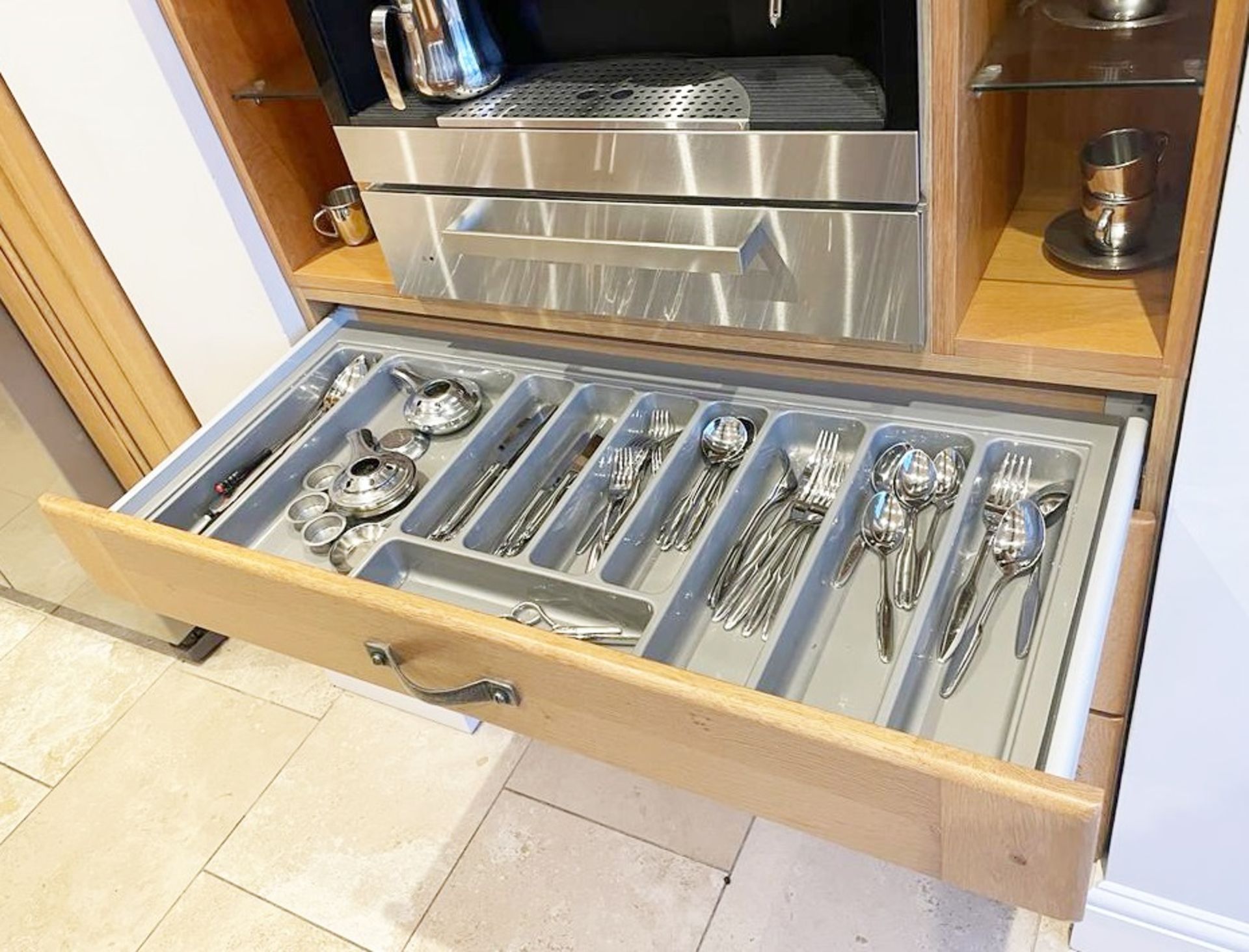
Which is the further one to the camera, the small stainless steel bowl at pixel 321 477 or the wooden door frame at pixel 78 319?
the wooden door frame at pixel 78 319

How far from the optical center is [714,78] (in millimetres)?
854

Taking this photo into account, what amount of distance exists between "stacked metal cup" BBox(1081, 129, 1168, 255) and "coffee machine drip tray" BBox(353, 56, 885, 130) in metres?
0.21

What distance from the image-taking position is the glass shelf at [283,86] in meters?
1.03

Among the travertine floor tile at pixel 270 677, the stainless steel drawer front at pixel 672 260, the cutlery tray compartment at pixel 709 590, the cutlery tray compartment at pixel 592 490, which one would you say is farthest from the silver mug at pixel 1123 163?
the travertine floor tile at pixel 270 677

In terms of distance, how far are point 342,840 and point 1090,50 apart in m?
1.39

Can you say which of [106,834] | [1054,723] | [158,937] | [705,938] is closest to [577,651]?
[1054,723]

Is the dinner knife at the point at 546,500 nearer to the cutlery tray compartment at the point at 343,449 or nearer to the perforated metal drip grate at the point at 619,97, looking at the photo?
the cutlery tray compartment at the point at 343,449

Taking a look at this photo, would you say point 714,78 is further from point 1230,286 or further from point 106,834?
point 106,834

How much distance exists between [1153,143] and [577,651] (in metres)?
0.62

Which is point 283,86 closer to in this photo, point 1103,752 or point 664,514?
point 664,514

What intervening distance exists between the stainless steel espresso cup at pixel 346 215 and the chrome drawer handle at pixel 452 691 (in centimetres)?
55

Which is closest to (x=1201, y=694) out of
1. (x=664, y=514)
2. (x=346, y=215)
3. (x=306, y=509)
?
(x=664, y=514)

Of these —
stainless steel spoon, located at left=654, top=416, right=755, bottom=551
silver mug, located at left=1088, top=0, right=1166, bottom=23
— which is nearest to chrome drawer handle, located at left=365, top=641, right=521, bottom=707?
stainless steel spoon, located at left=654, top=416, right=755, bottom=551

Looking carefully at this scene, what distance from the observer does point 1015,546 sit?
79 cm
